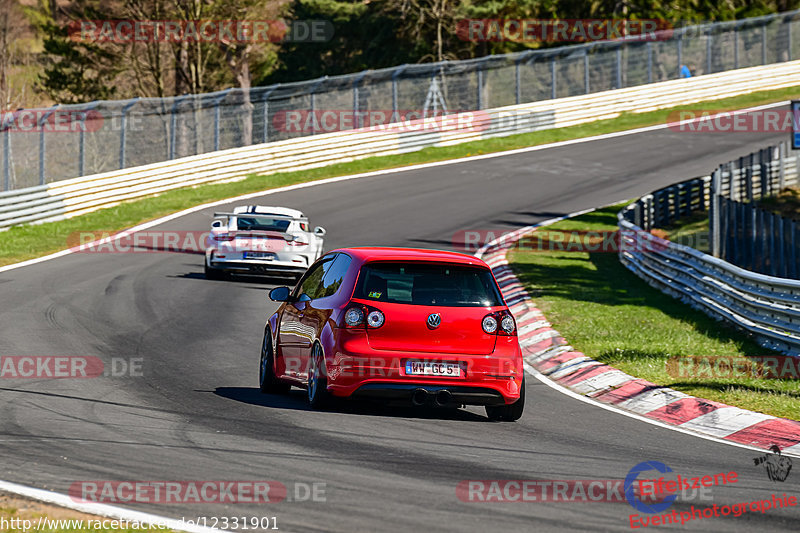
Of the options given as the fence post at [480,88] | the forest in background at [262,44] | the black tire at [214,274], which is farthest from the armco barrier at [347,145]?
the forest in background at [262,44]

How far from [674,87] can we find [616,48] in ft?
9.05

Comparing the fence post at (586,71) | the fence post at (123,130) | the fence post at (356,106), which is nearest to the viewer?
the fence post at (123,130)

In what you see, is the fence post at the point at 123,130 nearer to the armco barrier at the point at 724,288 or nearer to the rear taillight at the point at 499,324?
the armco barrier at the point at 724,288

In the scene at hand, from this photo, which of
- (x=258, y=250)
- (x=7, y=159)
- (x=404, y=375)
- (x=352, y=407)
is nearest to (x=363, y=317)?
(x=404, y=375)

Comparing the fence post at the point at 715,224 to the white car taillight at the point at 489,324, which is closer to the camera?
the white car taillight at the point at 489,324

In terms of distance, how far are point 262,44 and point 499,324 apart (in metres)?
45.3

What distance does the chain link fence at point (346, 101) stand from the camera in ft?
96.2

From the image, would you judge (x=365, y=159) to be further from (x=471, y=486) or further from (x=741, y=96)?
(x=471, y=486)

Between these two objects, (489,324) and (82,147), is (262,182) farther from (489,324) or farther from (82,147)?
(489,324)

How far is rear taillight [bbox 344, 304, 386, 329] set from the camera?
9.57 m

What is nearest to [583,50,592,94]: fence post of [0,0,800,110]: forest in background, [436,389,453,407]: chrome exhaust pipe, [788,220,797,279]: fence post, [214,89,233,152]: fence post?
[0,0,800,110]: forest in background

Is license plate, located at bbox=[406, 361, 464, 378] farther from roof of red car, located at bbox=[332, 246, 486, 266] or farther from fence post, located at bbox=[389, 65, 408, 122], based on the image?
fence post, located at bbox=[389, 65, 408, 122]

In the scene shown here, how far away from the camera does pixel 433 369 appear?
957 cm

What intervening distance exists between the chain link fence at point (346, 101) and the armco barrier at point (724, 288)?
15135 mm
